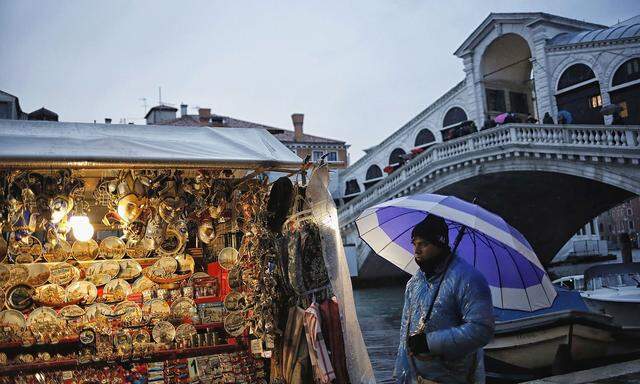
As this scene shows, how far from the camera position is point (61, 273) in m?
4.63

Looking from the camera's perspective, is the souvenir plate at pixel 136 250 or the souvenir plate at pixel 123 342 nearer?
the souvenir plate at pixel 123 342

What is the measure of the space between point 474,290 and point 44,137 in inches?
125

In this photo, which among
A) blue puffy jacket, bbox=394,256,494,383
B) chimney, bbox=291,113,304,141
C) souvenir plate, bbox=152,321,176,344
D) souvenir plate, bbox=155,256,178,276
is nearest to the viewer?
blue puffy jacket, bbox=394,256,494,383

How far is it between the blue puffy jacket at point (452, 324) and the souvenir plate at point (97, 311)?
2.75 m

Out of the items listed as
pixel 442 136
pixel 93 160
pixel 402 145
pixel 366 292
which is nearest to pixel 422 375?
pixel 93 160

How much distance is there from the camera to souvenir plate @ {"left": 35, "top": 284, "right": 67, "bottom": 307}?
4.50 metres

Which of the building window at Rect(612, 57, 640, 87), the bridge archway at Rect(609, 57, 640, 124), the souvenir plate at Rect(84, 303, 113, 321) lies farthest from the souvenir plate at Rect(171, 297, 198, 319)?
the building window at Rect(612, 57, 640, 87)

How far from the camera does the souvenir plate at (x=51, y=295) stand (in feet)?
14.8

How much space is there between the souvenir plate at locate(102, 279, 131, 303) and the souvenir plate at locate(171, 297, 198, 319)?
0.44 meters

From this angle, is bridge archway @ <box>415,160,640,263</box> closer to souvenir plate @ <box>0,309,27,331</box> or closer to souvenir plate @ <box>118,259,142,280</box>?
souvenir plate @ <box>118,259,142,280</box>

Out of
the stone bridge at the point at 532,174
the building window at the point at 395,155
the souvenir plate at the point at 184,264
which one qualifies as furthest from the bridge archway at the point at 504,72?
the souvenir plate at the point at 184,264

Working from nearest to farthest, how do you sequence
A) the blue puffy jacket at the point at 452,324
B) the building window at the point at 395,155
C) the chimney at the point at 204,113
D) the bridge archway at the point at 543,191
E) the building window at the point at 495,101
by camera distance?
the blue puffy jacket at the point at 452,324 → the bridge archway at the point at 543,191 → the building window at the point at 495,101 → the building window at the point at 395,155 → the chimney at the point at 204,113

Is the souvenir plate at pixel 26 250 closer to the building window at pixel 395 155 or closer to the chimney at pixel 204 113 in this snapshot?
the building window at pixel 395 155

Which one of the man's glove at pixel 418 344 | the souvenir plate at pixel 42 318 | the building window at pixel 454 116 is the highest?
the building window at pixel 454 116
